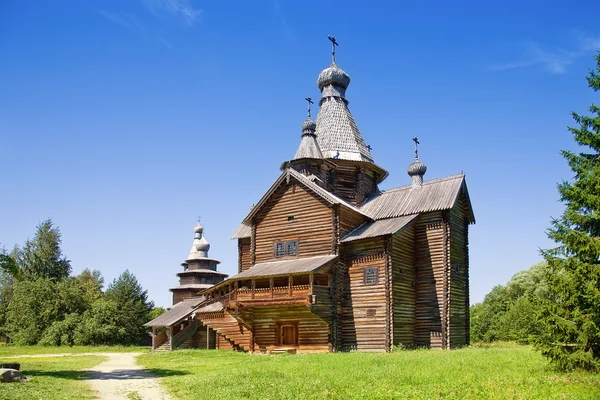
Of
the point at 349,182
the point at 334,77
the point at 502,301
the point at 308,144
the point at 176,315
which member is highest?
the point at 334,77

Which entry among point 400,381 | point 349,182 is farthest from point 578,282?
point 349,182

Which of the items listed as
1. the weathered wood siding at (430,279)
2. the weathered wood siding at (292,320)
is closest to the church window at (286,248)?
the weathered wood siding at (292,320)

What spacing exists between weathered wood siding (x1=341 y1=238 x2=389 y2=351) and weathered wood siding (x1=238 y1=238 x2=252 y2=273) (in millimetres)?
10462

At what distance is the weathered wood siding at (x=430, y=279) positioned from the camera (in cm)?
3225

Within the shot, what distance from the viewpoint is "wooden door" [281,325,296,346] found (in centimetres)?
3278

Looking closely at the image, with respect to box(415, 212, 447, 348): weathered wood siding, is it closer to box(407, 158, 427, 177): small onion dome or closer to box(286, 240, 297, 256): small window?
box(407, 158, 427, 177): small onion dome

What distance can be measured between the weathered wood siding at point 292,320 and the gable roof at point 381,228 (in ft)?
16.1

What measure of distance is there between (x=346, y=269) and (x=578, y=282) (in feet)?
57.4

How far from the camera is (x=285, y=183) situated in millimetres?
35281

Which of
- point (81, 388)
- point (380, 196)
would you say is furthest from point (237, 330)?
point (81, 388)

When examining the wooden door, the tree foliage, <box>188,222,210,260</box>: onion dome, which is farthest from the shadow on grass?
the tree foliage

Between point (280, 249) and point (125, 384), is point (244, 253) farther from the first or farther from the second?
point (125, 384)

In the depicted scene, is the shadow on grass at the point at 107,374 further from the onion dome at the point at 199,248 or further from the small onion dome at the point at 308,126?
the onion dome at the point at 199,248

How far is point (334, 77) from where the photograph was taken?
42625mm
